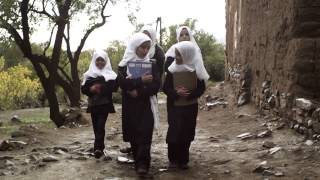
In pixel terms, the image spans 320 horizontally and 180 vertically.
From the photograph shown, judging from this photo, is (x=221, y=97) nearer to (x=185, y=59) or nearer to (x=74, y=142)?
(x=74, y=142)

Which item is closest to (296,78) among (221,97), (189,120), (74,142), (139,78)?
(189,120)

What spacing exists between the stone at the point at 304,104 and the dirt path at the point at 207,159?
411 millimetres

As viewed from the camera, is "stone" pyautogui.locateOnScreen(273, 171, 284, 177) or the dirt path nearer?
"stone" pyautogui.locateOnScreen(273, 171, 284, 177)

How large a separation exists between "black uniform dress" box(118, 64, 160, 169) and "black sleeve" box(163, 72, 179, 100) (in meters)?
0.20

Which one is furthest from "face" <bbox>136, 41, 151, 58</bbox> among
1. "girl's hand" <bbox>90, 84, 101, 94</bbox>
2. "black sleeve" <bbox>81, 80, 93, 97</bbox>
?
"black sleeve" <bbox>81, 80, 93, 97</bbox>

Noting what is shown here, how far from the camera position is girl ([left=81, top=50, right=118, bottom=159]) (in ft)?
20.8

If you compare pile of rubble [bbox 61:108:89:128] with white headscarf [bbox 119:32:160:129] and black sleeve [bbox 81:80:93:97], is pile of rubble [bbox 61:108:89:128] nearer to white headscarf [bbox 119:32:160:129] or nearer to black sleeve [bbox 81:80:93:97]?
black sleeve [bbox 81:80:93:97]

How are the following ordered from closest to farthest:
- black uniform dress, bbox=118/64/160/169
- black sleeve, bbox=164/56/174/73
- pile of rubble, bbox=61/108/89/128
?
black uniform dress, bbox=118/64/160/169
black sleeve, bbox=164/56/174/73
pile of rubble, bbox=61/108/89/128

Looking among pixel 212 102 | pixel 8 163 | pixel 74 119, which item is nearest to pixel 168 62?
pixel 8 163

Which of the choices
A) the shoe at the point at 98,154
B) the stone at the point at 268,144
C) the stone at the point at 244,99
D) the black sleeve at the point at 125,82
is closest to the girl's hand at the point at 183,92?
the black sleeve at the point at 125,82

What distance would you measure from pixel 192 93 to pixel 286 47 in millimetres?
2697

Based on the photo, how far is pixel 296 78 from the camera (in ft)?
24.1

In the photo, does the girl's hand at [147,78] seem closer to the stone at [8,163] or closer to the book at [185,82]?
the book at [185,82]

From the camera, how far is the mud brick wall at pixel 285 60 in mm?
7203
